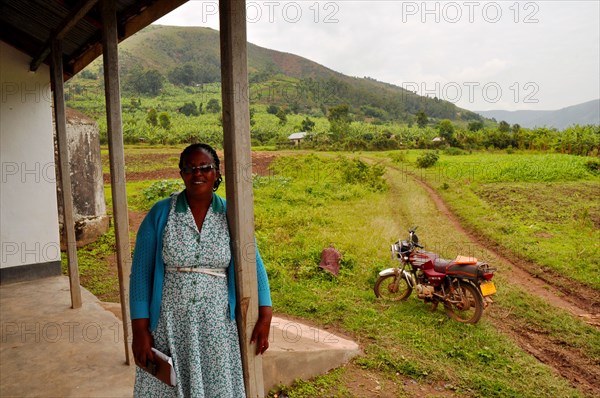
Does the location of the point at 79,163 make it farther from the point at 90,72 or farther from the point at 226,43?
the point at 90,72

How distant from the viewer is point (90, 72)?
2103 inches

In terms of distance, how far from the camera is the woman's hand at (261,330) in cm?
191

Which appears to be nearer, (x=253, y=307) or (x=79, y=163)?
(x=253, y=307)

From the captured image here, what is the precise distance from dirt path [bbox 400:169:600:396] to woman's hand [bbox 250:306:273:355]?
3.68 m

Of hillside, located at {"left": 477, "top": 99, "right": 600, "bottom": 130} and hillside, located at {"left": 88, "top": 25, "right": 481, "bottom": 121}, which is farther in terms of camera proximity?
hillside, located at {"left": 477, "top": 99, "right": 600, "bottom": 130}

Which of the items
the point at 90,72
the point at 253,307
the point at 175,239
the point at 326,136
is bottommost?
the point at 253,307

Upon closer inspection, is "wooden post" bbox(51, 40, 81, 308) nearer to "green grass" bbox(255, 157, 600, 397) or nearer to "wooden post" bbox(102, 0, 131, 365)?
"wooden post" bbox(102, 0, 131, 365)

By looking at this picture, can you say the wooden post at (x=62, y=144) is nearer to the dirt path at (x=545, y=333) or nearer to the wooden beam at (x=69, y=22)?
the wooden beam at (x=69, y=22)

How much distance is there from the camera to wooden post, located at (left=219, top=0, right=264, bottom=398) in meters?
1.76

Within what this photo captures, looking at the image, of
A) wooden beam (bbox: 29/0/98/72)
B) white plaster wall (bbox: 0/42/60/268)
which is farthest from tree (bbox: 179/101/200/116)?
wooden beam (bbox: 29/0/98/72)

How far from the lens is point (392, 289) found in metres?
5.75

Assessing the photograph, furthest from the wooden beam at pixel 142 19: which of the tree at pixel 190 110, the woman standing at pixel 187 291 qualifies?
the tree at pixel 190 110

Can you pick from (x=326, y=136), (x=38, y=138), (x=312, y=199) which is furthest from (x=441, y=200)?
(x=326, y=136)

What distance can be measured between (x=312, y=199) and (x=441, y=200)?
3758mm
